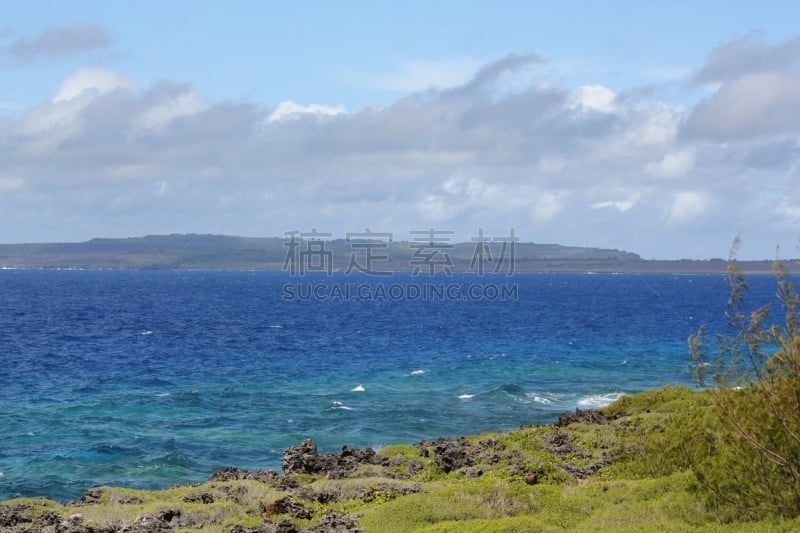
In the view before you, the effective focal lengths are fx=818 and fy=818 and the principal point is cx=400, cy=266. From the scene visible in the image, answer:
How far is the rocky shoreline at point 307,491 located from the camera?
70.3ft

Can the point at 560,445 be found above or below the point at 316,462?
above

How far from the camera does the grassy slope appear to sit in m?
18.8

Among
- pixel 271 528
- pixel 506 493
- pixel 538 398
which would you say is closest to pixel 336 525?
pixel 271 528

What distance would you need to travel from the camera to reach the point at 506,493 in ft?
69.6

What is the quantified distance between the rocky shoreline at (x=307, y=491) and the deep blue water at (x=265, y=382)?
20.2ft

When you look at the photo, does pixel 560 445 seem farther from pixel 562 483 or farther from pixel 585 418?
pixel 562 483

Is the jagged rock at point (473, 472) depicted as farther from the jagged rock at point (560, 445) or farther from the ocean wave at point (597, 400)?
the ocean wave at point (597, 400)

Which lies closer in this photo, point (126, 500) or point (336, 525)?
point (336, 525)

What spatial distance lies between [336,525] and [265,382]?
40.2 meters

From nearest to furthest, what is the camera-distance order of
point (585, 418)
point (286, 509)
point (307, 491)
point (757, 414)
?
1. point (757, 414)
2. point (286, 509)
3. point (307, 491)
4. point (585, 418)

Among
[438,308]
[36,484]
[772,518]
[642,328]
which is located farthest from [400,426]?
[438,308]

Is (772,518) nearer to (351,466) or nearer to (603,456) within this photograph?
(603,456)

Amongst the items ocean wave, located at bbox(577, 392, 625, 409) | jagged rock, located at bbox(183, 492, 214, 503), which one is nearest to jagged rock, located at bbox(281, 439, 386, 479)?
jagged rock, located at bbox(183, 492, 214, 503)

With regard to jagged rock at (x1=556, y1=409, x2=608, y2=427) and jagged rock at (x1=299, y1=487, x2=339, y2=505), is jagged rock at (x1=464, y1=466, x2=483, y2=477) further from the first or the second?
jagged rock at (x1=556, y1=409, x2=608, y2=427)
